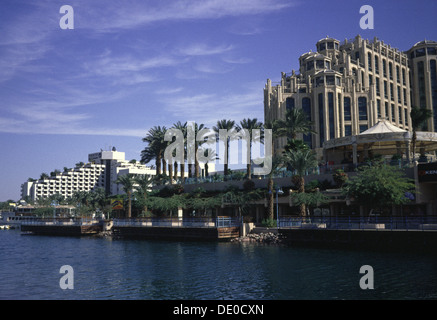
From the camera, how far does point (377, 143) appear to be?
5969 centimetres

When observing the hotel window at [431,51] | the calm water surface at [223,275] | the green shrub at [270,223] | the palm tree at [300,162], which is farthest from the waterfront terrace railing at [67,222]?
the hotel window at [431,51]

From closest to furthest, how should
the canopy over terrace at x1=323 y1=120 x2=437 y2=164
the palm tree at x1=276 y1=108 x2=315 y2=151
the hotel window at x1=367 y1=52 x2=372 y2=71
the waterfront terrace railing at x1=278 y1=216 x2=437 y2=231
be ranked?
the waterfront terrace railing at x1=278 y1=216 x2=437 y2=231, the canopy over terrace at x1=323 y1=120 x2=437 y2=164, the palm tree at x1=276 y1=108 x2=315 y2=151, the hotel window at x1=367 y1=52 x2=372 y2=71

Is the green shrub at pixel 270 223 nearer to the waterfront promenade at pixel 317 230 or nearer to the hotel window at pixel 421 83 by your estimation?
the waterfront promenade at pixel 317 230

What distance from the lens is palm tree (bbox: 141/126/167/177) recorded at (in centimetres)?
8219

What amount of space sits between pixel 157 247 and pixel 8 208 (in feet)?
579

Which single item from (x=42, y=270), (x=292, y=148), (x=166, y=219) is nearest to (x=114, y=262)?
(x=42, y=270)

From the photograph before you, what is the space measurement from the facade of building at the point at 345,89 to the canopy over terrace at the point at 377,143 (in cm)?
2111

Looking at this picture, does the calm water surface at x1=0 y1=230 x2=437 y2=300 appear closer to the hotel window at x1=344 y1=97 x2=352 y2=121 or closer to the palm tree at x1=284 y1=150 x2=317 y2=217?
the palm tree at x1=284 y1=150 x2=317 y2=217

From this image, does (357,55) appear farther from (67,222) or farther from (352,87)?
(67,222)

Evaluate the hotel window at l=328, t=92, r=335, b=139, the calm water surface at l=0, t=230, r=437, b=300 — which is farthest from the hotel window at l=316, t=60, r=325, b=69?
the calm water surface at l=0, t=230, r=437, b=300

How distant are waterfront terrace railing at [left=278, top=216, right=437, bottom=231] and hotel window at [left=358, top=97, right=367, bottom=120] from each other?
169 ft

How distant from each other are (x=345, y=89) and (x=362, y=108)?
5.80 meters

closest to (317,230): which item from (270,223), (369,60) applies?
(270,223)
